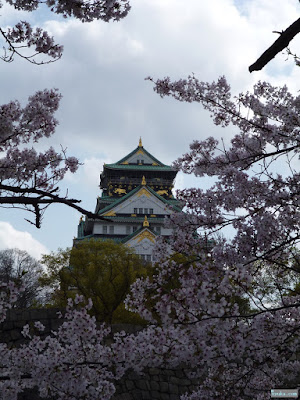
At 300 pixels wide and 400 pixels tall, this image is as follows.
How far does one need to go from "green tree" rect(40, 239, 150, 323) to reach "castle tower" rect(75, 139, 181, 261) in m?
11.9

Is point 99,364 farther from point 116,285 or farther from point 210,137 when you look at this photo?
point 116,285

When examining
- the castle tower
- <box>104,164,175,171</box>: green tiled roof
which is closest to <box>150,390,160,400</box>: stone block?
the castle tower

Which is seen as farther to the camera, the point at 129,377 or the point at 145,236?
the point at 145,236

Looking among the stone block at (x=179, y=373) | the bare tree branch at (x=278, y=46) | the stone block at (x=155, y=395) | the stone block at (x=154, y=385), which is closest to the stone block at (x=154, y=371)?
the stone block at (x=154, y=385)

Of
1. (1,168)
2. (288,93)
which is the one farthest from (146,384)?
(288,93)

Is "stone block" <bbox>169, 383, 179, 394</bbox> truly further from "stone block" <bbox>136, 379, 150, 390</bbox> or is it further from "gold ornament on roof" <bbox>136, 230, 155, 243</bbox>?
"gold ornament on roof" <bbox>136, 230, 155, 243</bbox>

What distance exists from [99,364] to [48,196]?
208 centimetres

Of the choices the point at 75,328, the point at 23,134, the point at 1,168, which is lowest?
the point at 75,328

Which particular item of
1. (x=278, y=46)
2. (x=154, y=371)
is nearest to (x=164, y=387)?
(x=154, y=371)

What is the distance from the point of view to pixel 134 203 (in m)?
41.1

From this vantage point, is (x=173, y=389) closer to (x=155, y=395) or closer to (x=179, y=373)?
(x=179, y=373)

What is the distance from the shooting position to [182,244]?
621 centimetres

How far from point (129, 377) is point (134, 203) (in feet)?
102

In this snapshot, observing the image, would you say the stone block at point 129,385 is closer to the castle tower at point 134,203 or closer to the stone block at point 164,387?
the stone block at point 164,387
